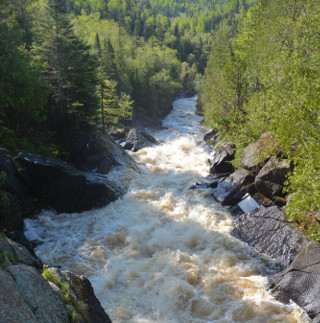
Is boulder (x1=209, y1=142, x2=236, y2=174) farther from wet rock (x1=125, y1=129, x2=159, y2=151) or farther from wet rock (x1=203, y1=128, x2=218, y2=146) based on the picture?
wet rock (x1=125, y1=129, x2=159, y2=151)

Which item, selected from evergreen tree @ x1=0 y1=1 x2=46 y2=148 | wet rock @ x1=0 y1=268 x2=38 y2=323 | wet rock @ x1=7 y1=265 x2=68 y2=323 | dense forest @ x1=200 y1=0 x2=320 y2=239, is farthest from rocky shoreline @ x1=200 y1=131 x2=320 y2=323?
evergreen tree @ x1=0 y1=1 x2=46 y2=148

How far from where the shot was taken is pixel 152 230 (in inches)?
601

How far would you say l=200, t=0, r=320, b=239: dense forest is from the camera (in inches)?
401

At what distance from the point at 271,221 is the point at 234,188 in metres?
4.70

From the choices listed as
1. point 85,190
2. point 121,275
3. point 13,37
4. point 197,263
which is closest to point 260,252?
point 197,263

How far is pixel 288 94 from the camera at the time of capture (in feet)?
41.6

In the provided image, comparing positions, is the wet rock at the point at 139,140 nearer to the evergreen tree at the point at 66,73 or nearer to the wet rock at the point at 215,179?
the evergreen tree at the point at 66,73

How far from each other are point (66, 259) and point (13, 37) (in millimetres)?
16041

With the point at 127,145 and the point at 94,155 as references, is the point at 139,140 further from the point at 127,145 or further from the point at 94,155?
the point at 94,155

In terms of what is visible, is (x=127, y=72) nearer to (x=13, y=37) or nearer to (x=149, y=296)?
(x=13, y=37)

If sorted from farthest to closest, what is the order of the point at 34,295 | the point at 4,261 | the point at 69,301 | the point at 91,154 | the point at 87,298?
the point at 91,154 → the point at 87,298 → the point at 69,301 → the point at 4,261 → the point at 34,295

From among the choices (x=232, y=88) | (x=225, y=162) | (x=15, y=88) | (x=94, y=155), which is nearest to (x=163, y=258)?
(x=225, y=162)

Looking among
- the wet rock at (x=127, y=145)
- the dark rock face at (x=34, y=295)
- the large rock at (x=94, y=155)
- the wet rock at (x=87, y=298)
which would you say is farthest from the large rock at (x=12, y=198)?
the wet rock at (x=127, y=145)

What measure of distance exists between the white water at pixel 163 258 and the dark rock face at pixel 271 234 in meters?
0.60
